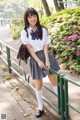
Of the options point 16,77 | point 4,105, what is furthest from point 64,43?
point 4,105

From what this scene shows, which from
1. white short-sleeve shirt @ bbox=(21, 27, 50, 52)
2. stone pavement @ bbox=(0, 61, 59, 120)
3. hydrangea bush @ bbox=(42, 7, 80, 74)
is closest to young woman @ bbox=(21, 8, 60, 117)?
white short-sleeve shirt @ bbox=(21, 27, 50, 52)

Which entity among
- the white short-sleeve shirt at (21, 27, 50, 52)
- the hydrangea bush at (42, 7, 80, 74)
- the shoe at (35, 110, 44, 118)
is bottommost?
the shoe at (35, 110, 44, 118)

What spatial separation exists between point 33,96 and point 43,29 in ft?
5.88

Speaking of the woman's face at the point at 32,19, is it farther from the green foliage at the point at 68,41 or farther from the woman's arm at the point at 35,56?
the green foliage at the point at 68,41

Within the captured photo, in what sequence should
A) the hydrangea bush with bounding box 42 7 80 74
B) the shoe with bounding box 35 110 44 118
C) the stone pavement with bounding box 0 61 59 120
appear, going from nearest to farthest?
the shoe with bounding box 35 110 44 118 → the stone pavement with bounding box 0 61 59 120 → the hydrangea bush with bounding box 42 7 80 74

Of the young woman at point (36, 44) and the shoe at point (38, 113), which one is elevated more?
the young woman at point (36, 44)

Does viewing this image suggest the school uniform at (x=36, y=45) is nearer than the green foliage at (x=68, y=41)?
Yes

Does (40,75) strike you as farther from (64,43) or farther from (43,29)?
(64,43)

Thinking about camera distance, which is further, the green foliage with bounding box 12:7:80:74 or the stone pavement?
the green foliage with bounding box 12:7:80:74

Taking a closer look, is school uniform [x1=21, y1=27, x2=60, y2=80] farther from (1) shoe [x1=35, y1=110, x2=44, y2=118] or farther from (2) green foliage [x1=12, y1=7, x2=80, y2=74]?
(2) green foliage [x1=12, y1=7, x2=80, y2=74]

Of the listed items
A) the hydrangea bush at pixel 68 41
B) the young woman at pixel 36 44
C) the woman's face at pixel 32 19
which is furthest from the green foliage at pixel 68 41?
the woman's face at pixel 32 19

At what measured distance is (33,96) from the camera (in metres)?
5.61

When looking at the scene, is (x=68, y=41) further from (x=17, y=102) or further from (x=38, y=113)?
(x=38, y=113)

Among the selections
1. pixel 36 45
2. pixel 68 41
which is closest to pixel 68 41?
pixel 68 41
